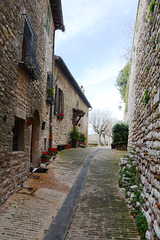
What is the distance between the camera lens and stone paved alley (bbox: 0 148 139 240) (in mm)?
3238

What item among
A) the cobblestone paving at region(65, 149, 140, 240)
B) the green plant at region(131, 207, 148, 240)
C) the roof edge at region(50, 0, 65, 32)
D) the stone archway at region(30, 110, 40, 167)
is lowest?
the cobblestone paving at region(65, 149, 140, 240)

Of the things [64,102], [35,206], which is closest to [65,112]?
[64,102]

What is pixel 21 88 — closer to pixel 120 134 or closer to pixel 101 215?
pixel 101 215

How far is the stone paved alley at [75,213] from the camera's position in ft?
10.6

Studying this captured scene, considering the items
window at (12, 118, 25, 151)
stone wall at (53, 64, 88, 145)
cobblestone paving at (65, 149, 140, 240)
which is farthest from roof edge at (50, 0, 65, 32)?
cobblestone paving at (65, 149, 140, 240)

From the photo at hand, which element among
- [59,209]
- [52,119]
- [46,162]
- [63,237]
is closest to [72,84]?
[52,119]

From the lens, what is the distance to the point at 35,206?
13.7 feet

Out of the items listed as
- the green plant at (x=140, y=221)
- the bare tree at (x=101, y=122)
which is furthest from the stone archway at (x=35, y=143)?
the bare tree at (x=101, y=122)

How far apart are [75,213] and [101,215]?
1.74 feet

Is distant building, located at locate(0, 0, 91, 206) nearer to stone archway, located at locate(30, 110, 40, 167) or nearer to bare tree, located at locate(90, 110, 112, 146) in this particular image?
stone archway, located at locate(30, 110, 40, 167)

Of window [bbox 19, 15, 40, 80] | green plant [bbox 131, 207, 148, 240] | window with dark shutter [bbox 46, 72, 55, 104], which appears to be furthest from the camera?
window with dark shutter [bbox 46, 72, 55, 104]

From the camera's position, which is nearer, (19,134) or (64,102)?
(19,134)

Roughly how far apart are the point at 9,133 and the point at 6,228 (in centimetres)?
189

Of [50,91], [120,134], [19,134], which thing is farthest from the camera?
[120,134]
